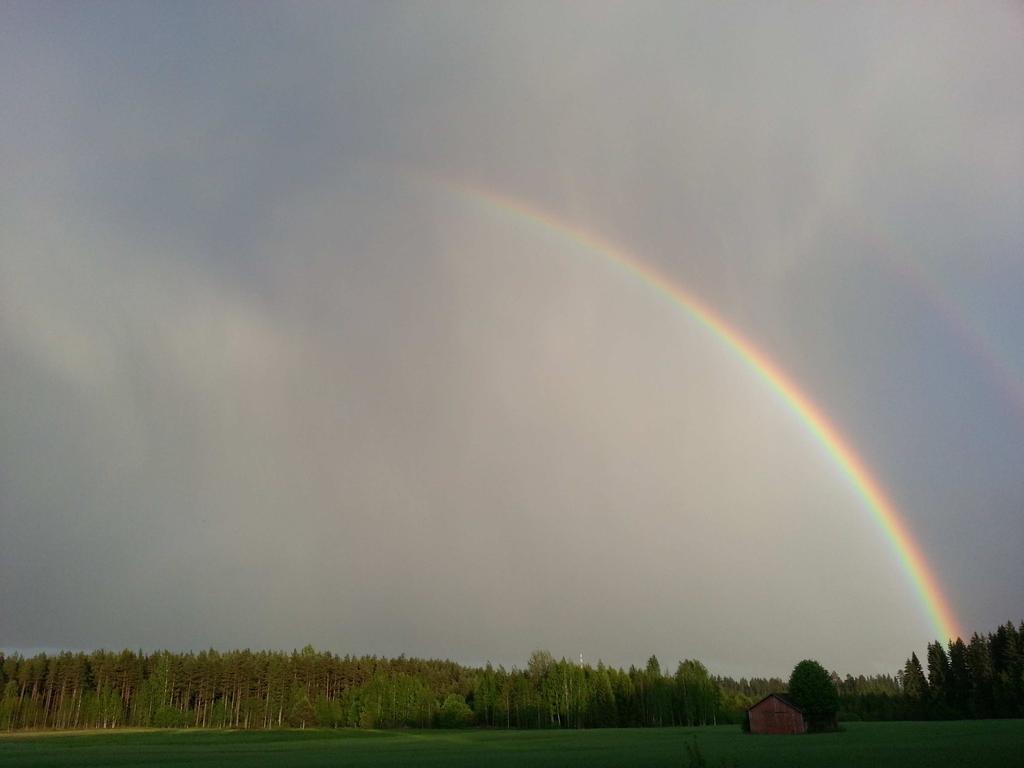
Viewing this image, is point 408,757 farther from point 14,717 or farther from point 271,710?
point 14,717

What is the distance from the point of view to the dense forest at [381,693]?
135 m

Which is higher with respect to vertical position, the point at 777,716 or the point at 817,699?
the point at 817,699

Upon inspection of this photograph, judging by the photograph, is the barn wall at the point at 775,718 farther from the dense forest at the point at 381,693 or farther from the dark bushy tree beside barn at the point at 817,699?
the dense forest at the point at 381,693

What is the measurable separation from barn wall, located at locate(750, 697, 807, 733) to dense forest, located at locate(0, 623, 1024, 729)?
5805cm

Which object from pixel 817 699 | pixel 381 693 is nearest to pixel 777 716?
pixel 817 699

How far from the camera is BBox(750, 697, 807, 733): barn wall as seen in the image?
81.7m

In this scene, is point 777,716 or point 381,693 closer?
point 777,716

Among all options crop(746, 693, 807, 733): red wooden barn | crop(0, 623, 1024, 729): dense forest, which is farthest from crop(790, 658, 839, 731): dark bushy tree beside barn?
crop(0, 623, 1024, 729): dense forest

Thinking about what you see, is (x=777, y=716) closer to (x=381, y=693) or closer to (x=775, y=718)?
(x=775, y=718)

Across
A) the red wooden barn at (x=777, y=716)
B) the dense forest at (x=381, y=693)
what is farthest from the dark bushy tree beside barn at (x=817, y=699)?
the dense forest at (x=381, y=693)

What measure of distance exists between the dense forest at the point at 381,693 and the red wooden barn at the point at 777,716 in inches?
2278

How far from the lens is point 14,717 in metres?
154

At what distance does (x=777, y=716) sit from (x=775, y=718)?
329mm

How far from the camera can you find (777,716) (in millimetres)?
82812
